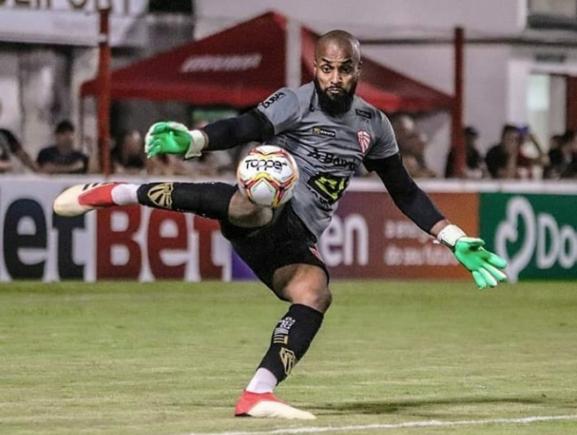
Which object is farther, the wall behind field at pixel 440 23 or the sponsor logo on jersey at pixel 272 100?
the wall behind field at pixel 440 23

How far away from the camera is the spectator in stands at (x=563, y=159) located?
25.8 meters

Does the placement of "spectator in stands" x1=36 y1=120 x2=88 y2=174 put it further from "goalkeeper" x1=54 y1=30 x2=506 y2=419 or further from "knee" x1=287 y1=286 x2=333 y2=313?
"knee" x1=287 y1=286 x2=333 y2=313

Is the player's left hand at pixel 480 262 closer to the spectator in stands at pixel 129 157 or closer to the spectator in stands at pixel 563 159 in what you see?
the spectator in stands at pixel 129 157

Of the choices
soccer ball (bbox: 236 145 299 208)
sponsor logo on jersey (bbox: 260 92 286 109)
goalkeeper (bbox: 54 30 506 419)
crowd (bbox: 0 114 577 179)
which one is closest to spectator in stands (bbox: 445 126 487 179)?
crowd (bbox: 0 114 577 179)

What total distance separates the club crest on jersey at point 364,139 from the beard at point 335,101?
0.16 metres

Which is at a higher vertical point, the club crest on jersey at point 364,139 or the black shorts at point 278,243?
the club crest on jersey at point 364,139

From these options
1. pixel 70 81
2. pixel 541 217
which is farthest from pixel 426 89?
pixel 70 81

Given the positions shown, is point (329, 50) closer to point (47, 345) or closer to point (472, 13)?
point (47, 345)

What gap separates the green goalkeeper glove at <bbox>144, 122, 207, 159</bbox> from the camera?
9461 millimetres

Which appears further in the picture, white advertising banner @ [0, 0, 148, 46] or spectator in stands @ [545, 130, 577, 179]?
white advertising banner @ [0, 0, 148, 46]

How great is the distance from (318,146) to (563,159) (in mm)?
16451

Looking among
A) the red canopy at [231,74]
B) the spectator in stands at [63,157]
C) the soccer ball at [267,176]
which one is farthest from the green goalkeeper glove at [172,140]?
the red canopy at [231,74]

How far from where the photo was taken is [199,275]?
22.4 metres

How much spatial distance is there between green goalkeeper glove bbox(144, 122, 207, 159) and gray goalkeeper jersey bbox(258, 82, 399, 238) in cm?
64
